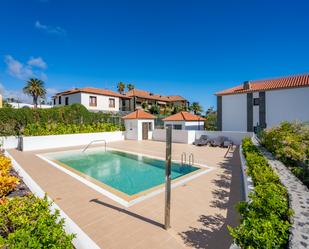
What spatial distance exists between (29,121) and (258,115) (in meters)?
27.1

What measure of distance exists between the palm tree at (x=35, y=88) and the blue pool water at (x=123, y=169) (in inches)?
1223

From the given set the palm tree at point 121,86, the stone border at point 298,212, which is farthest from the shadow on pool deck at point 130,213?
the palm tree at point 121,86

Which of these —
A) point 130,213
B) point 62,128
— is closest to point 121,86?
point 62,128

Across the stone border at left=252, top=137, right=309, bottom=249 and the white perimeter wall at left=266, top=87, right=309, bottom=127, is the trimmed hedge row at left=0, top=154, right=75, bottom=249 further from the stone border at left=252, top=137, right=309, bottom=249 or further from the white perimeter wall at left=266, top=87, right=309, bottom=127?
the white perimeter wall at left=266, top=87, right=309, bottom=127

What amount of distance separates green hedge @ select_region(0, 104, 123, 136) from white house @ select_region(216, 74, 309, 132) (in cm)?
1580

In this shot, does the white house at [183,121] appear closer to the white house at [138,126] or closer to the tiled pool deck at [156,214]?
the white house at [138,126]

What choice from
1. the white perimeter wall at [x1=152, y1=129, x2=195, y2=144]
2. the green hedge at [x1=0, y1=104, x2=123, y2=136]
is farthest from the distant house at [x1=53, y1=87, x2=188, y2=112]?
the white perimeter wall at [x1=152, y1=129, x2=195, y2=144]

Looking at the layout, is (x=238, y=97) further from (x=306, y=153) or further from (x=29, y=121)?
(x=29, y=121)

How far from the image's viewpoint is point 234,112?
85.0ft

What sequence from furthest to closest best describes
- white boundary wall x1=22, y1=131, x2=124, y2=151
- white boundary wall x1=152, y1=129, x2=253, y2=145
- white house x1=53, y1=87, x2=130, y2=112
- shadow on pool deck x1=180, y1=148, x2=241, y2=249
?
white house x1=53, y1=87, x2=130, y2=112 → white boundary wall x1=152, y1=129, x2=253, y2=145 → white boundary wall x1=22, y1=131, x2=124, y2=151 → shadow on pool deck x1=180, y1=148, x2=241, y2=249

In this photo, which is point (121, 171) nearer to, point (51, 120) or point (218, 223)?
point (218, 223)

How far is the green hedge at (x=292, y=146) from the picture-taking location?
7.34 m

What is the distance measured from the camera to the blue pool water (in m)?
9.10

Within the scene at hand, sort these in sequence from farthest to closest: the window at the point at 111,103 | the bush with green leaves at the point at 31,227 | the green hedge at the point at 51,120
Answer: the window at the point at 111,103 → the green hedge at the point at 51,120 → the bush with green leaves at the point at 31,227
